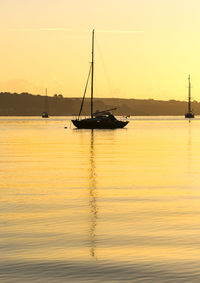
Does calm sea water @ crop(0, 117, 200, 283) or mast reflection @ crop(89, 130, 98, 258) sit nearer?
calm sea water @ crop(0, 117, 200, 283)

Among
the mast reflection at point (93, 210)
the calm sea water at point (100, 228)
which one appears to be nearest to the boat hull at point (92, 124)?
the mast reflection at point (93, 210)

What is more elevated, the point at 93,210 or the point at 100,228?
the point at 100,228

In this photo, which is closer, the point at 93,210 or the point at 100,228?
the point at 100,228

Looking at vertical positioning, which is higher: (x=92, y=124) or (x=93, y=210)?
(x=93, y=210)

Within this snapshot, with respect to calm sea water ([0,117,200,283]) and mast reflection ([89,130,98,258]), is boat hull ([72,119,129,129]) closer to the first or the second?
mast reflection ([89,130,98,258])

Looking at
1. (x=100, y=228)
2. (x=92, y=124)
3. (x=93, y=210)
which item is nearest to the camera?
(x=100, y=228)

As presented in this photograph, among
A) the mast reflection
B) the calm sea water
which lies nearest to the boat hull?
the mast reflection

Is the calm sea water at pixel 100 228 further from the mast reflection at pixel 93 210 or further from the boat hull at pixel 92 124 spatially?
the boat hull at pixel 92 124

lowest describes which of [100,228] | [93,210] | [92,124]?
[92,124]

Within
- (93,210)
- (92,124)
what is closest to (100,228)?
(93,210)

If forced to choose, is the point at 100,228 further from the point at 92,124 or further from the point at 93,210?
the point at 92,124

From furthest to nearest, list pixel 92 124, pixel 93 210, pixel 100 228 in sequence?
pixel 92 124
pixel 93 210
pixel 100 228

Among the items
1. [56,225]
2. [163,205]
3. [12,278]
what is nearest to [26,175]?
[163,205]

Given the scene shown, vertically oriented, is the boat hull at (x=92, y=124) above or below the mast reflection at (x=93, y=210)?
below
